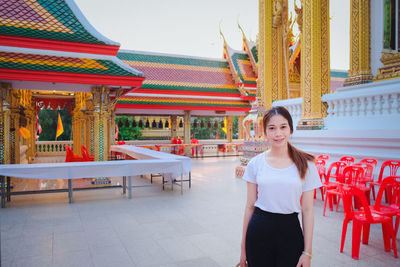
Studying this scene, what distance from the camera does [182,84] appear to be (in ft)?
64.1

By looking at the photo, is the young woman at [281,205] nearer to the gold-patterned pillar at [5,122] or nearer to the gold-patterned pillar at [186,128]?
the gold-patterned pillar at [5,122]

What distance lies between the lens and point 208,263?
3.63 meters

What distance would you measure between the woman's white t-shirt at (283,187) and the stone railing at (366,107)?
6.02m

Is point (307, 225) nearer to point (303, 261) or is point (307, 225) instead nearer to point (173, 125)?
point (303, 261)

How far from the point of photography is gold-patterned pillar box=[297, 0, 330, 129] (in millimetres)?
9445

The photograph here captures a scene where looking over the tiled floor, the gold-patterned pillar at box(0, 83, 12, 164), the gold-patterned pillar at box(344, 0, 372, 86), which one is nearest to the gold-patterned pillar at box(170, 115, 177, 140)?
the gold-patterned pillar at box(0, 83, 12, 164)

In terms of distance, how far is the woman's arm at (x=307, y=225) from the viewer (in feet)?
6.13

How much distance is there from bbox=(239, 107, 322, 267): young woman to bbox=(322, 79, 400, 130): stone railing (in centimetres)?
601

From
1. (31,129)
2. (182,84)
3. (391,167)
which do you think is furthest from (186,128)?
(391,167)

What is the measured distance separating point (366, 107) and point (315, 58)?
8.59 ft

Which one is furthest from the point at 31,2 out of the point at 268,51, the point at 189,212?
the point at 268,51

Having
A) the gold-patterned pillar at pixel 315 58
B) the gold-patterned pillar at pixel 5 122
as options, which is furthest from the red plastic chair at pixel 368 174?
the gold-patterned pillar at pixel 5 122

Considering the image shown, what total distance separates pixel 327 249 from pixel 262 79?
871cm

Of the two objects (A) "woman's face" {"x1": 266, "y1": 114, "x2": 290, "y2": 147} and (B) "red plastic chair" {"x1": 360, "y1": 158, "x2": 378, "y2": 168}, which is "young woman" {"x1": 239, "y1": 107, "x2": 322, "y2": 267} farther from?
(B) "red plastic chair" {"x1": 360, "y1": 158, "x2": 378, "y2": 168}
